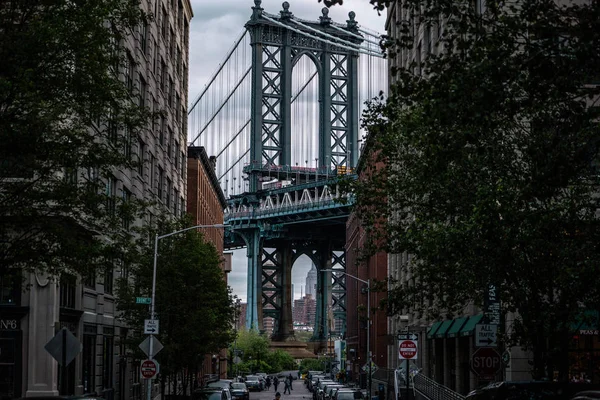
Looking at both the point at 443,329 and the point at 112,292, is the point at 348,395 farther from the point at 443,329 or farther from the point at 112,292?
the point at 112,292

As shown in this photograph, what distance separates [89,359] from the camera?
42.8 metres

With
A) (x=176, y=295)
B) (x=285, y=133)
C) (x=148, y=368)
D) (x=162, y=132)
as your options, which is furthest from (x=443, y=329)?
(x=285, y=133)

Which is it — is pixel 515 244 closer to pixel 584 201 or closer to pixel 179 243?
pixel 584 201

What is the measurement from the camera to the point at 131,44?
4991 cm

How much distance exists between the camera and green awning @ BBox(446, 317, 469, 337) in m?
42.3

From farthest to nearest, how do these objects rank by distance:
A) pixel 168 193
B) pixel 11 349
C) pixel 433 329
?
pixel 168 193 → pixel 433 329 → pixel 11 349

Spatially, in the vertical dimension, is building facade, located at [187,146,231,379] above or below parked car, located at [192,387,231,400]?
above

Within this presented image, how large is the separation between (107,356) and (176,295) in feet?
14.5

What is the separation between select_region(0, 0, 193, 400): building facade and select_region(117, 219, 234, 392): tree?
1.15m

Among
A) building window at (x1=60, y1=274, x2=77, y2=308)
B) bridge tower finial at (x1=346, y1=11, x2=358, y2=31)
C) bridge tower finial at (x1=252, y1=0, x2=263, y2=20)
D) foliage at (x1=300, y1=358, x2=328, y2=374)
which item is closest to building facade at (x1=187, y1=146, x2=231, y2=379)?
bridge tower finial at (x1=252, y1=0, x2=263, y2=20)

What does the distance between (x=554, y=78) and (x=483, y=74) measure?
3.22 ft

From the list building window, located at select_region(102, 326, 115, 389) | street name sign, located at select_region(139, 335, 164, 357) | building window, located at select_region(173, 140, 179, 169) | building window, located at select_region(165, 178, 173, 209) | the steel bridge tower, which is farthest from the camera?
the steel bridge tower

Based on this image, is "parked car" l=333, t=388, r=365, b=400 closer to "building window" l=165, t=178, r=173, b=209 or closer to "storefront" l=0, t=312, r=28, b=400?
"storefront" l=0, t=312, r=28, b=400

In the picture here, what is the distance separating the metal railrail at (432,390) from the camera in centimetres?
4020
